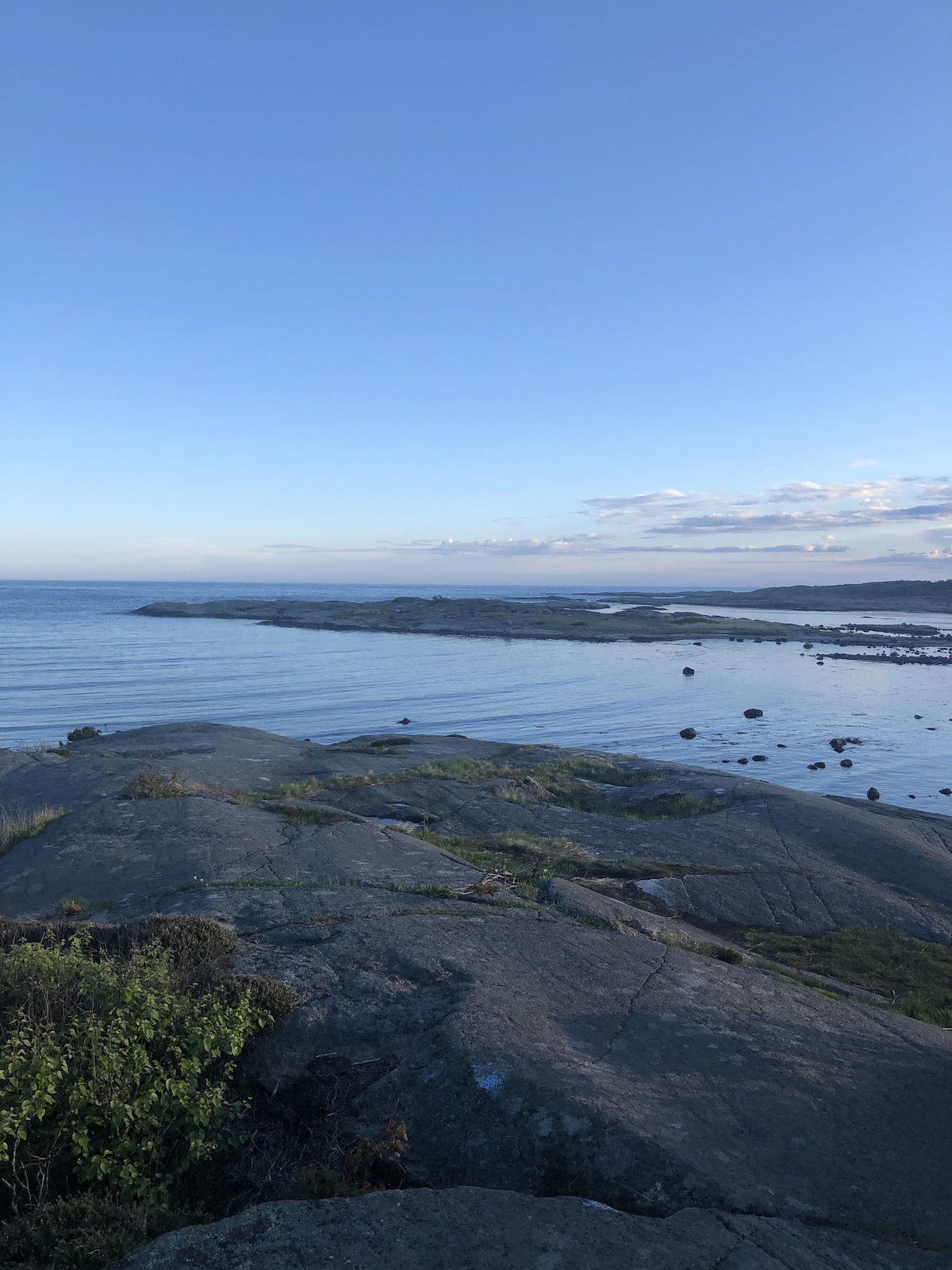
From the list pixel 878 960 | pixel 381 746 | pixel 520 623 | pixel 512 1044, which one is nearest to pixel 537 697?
pixel 381 746

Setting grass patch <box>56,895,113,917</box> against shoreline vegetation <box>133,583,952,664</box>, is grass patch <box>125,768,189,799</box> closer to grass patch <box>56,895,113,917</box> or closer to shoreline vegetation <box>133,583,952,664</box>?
grass patch <box>56,895,113,917</box>

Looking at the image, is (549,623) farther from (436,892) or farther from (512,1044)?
(512,1044)

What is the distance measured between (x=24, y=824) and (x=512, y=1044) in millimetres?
11566

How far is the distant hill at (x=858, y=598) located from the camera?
137 meters

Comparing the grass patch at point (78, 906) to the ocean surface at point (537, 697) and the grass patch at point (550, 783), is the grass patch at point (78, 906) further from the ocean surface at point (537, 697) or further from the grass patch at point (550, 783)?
the ocean surface at point (537, 697)

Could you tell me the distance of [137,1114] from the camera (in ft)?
16.0

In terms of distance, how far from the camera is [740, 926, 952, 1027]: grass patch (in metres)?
10.1

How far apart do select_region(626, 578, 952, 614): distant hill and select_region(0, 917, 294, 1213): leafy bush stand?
144417 millimetres

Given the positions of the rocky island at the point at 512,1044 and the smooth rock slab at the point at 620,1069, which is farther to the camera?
the smooth rock slab at the point at 620,1069

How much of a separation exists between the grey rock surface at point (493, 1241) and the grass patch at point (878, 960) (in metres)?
6.02

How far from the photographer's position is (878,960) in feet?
37.5

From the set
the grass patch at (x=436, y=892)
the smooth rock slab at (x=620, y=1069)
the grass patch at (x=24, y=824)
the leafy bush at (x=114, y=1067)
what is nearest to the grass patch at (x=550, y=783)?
the grass patch at (x=24, y=824)

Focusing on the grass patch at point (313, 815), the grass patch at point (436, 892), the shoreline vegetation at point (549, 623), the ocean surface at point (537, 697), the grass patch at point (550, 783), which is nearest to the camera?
the grass patch at point (436, 892)

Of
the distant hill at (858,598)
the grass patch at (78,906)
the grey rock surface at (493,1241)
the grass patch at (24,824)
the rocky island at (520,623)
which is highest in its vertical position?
the distant hill at (858,598)
